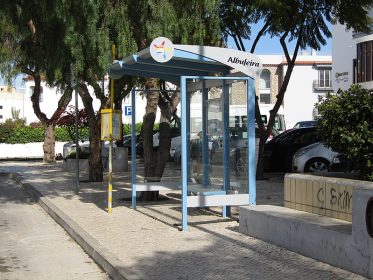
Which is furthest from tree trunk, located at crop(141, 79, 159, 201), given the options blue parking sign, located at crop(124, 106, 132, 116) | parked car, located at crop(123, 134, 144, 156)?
parked car, located at crop(123, 134, 144, 156)

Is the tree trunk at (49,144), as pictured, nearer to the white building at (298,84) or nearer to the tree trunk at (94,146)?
the tree trunk at (94,146)

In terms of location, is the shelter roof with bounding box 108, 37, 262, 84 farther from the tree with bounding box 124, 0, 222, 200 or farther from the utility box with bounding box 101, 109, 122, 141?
the tree with bounding box 124, 0, 222, 200

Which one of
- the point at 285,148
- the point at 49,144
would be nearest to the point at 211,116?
the point at 285,148

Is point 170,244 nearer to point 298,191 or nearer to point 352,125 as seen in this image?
point 298,191

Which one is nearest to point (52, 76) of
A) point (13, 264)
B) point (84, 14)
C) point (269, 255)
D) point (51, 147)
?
point (84, 14)

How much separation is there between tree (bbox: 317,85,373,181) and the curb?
129 inches

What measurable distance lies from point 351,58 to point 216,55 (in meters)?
34.3

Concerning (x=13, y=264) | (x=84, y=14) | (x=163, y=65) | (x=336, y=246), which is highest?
(x=84, y=14)

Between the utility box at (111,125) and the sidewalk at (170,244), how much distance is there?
1.56 meters

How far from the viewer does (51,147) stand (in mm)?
29516

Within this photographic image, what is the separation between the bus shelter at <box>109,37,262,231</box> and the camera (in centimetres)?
906

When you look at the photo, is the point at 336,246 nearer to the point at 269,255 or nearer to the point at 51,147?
the point at 269,255

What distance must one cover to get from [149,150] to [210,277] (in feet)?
23.0

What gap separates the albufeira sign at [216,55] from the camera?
876 centimetres
